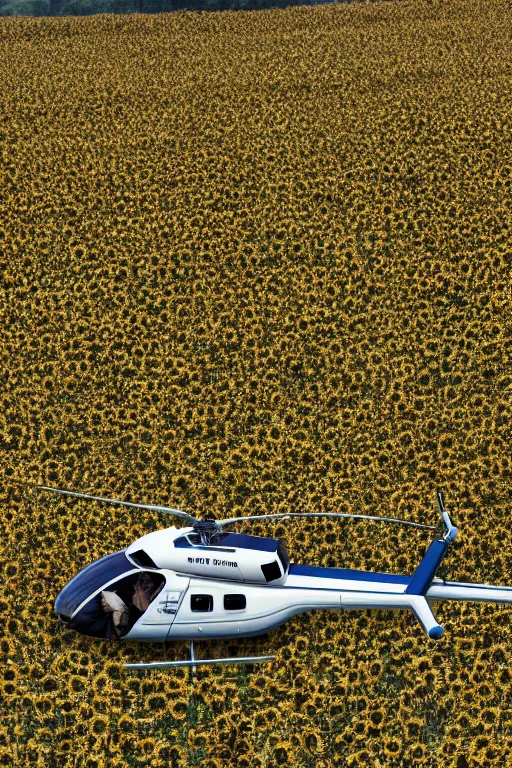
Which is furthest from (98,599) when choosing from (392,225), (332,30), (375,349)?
(332,30)

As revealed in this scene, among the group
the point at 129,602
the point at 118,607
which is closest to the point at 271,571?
the point at 129,602

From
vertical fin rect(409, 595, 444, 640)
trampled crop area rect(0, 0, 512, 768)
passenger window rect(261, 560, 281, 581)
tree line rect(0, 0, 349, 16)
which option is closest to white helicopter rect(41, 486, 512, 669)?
passenger window rect(261, 560, 281, 581)

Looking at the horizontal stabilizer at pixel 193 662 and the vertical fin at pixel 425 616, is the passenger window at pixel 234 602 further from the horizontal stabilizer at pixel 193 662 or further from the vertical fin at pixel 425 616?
Result: the vertical fin at pixel 425 616

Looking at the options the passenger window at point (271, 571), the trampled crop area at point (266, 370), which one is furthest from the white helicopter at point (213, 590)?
the trampled crop area at point (266, 370)

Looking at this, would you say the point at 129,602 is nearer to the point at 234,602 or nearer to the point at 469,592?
the point at 234,602

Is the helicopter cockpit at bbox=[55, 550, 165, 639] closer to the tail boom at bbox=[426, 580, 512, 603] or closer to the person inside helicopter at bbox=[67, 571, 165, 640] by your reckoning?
the person inside helicopter at bbox=[67, 571, 165, 640]
